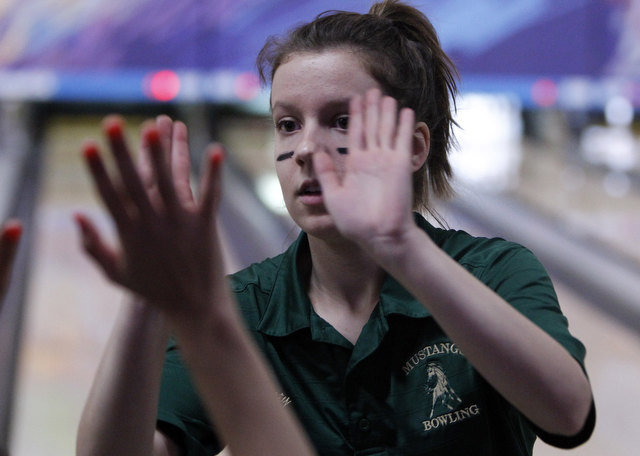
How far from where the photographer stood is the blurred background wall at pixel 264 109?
2744 mm

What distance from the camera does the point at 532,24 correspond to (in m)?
3.75

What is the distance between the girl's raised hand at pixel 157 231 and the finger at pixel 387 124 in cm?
18

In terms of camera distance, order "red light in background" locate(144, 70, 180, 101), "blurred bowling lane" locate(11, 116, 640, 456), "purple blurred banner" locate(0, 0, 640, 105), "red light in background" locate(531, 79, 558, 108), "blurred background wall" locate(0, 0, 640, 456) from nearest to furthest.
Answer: "blurred bowling lane" locate(11, 116, 640, 456) < "blurred background wall" locate(0, 0, 640, 456) < "purple blurred banner" locate(0, 0, 640, 105) < "red light in background" locate(144, 70, 180, 101) < "red light in background" locate(531, 79, 558, 108)

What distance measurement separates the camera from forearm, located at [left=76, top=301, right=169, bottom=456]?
65 cm

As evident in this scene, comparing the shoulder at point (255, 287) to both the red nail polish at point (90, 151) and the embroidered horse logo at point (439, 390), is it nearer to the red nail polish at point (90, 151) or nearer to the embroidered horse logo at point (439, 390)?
the embroidered horse logo at point (439, 390)

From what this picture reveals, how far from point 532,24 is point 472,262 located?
→ 320 cm

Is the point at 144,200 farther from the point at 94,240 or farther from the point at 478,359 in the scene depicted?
the point at 478,359

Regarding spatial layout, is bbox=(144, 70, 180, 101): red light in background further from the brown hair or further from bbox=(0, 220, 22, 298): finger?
bbox=(0, 220, 22, 298): finger

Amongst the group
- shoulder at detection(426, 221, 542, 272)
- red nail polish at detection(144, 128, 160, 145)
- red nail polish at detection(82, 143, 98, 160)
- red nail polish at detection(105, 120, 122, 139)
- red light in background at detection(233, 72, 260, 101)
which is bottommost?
shoulder at detection(426, 221, 542, 272)

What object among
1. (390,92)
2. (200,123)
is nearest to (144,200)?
(390,92)

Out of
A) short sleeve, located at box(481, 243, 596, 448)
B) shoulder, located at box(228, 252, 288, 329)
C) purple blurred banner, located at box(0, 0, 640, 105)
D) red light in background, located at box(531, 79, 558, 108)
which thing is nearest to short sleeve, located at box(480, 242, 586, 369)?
short sleeve, located at box(481, 243, 596, 448)

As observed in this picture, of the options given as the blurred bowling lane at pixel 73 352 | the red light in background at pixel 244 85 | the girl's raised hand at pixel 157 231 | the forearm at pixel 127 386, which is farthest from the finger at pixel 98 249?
the red light in background at pixel 244 85

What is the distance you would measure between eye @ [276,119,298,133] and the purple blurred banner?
284cm

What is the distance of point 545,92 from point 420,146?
3253 millimetres
